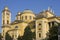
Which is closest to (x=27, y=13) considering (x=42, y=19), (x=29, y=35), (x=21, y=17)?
(x=21, y=17)

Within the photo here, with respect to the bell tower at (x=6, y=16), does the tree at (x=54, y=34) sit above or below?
below

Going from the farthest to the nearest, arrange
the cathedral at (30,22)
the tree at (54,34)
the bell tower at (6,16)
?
the bell tower at (6,16), the cathedral at (30,22), the tree at (54,34)

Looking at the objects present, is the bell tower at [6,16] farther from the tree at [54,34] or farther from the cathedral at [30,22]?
the tree at [54,34]

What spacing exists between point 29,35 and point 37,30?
22.3 feet

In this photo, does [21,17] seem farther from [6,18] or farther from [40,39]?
[40,39]

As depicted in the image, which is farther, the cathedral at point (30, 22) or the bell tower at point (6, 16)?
the bell tower at point (6, 16)

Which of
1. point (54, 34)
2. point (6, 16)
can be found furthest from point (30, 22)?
point (54, 34)

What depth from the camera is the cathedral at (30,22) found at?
61.0 meters

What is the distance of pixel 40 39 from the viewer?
60062mm

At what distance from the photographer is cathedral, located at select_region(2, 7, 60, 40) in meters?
61.0

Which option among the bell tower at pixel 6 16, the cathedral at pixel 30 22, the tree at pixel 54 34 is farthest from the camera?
the bell tower at pixel 6 16

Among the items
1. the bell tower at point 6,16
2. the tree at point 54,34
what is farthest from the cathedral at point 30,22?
the tree at point 54,34

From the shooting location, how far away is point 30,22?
6812cm

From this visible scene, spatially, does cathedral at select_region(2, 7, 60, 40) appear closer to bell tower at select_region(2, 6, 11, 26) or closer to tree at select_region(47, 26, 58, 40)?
bell tower at select_region(2, 6, 11, 26)
